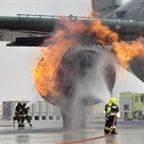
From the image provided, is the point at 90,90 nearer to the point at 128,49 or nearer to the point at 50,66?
the point at 50,66

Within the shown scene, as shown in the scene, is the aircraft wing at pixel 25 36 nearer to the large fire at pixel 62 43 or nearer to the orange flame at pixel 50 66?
the large fire at pixel 62 43

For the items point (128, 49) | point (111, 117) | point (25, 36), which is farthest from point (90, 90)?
point (111, 117)

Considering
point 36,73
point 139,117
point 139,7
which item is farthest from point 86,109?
point 139,117

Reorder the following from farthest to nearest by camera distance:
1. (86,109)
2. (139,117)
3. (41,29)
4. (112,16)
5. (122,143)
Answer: (139,117), (112,16), (86,109), (41,29), (122,143)

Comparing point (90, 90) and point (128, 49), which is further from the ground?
point (128, 49)

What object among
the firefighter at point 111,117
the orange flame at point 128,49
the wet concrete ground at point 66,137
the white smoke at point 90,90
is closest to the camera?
the wet concrete ground at point 66,137

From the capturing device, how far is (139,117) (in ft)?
145

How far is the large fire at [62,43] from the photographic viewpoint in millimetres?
21234

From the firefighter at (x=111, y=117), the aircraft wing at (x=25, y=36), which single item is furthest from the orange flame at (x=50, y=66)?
the firefighter at (x=111, y=117)

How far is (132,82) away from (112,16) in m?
4.51

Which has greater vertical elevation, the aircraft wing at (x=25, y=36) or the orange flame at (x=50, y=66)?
the aircraft wing at (x=25, y=36)

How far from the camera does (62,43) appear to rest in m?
21.6

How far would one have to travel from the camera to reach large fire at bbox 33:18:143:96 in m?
21.2

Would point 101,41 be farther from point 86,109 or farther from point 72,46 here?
point 86,109
